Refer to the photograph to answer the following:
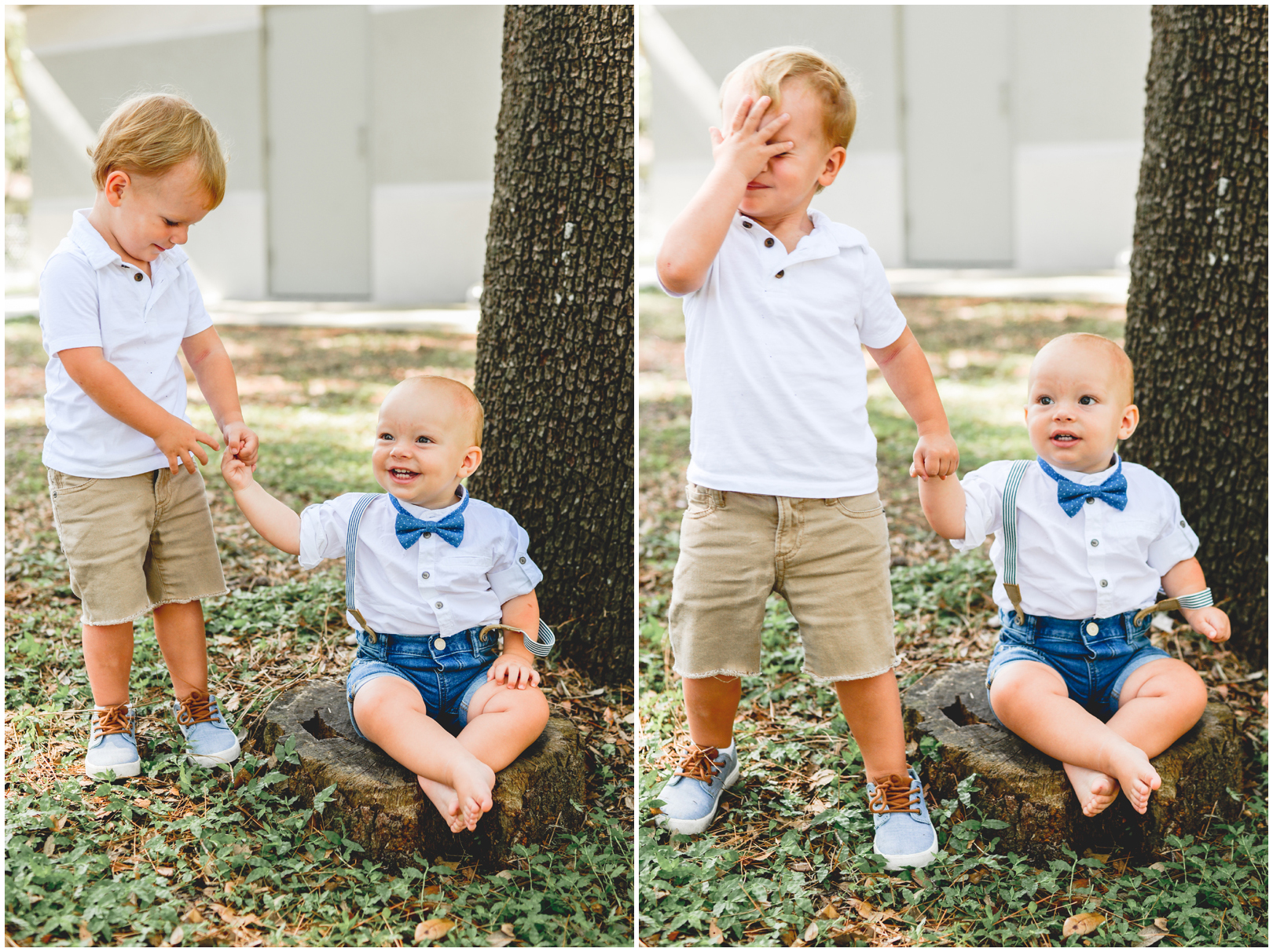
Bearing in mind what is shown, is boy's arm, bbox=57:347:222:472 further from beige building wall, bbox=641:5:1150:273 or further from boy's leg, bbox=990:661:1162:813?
beige building wall, bbox=641:5:1150:273

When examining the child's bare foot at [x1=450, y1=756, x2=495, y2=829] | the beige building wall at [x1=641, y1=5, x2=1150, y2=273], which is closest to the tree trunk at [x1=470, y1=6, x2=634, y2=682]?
the child's bare foot at [x1=450, y1=756, x2=495, y2=829]

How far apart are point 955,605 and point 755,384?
178 cm

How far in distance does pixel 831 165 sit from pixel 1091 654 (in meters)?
1.34

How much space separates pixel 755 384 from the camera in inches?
95.0

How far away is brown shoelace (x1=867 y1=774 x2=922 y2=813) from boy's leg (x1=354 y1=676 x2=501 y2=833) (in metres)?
0.92

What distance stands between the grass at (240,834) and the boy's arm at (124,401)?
0.79 m

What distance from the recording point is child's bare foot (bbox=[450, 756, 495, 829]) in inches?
89.4

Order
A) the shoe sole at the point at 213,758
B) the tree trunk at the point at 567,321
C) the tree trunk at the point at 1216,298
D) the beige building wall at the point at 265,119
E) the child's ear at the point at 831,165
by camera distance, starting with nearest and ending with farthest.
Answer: the child's ear at the point at 831,165 < the shoe sole at the point at 213,758 < the tree trunk at the point at 567,321 < the tree trunk at the point at 1216,298 < the beige building wall at the point at 265,119

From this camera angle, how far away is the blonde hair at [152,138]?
248 cm

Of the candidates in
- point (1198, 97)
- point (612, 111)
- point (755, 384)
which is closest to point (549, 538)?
point (755, 384)

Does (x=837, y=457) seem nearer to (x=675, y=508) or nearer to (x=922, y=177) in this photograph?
(x=675, y=508)

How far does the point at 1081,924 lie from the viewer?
90.4 inches

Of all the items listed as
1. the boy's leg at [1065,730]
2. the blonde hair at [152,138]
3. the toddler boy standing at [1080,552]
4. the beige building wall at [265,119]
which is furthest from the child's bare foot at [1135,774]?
the beige building wall at [265,119]

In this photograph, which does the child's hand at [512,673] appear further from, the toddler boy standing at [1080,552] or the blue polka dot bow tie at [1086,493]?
the blue polka dot bow tie at [1086,493]
